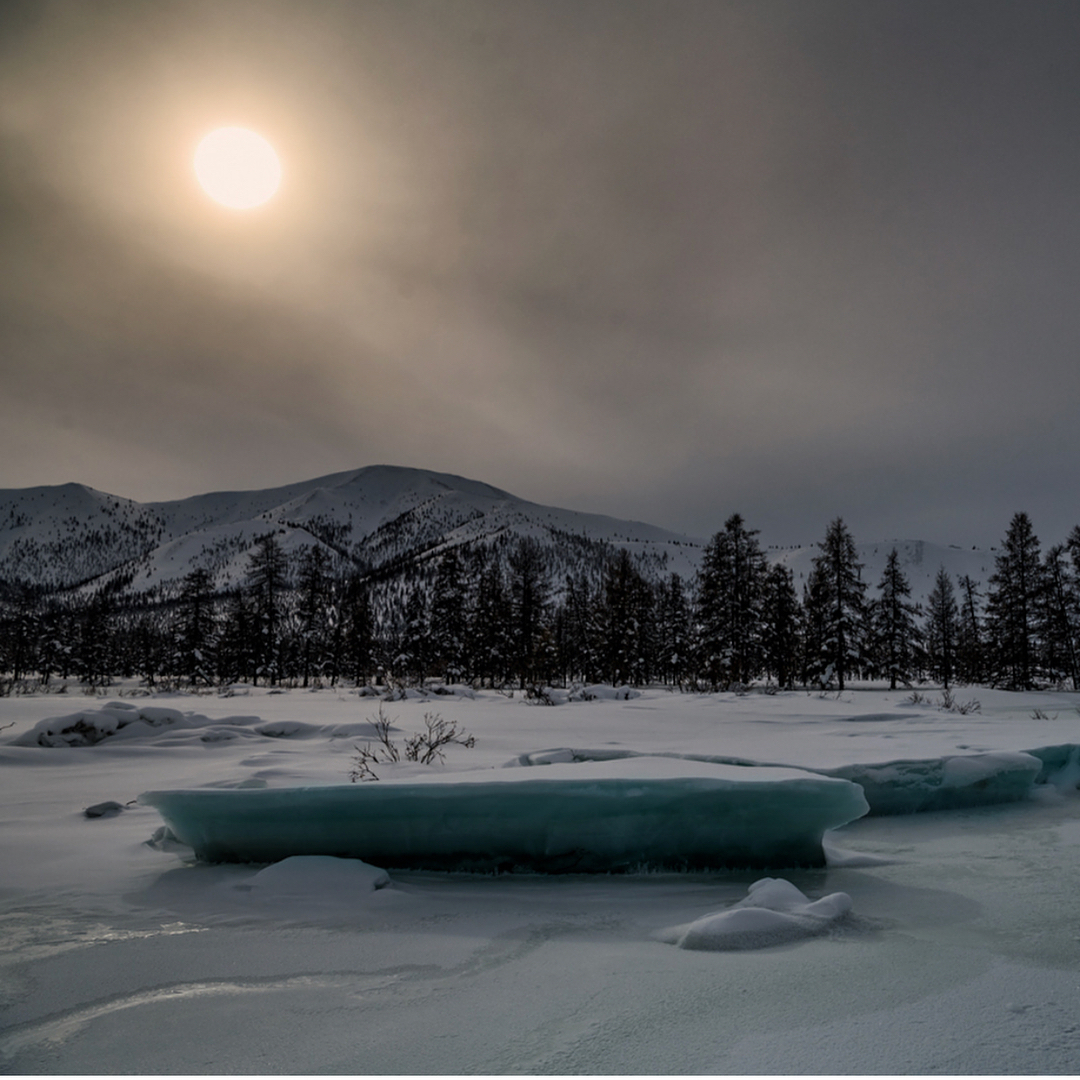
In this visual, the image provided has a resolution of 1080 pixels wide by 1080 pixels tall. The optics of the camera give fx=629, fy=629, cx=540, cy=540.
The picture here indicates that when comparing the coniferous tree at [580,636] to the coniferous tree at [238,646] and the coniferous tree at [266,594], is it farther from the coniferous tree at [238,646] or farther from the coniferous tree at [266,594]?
the coniferous tree at [238,646]

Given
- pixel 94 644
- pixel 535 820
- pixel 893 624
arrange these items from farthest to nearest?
pixel 94 644
pixel 893 624
pixel 535 820

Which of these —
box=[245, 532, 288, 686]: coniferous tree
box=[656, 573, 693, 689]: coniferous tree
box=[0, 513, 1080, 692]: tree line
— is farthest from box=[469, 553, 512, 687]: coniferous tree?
box=[245, 532, 288, 686]: coniferous tree

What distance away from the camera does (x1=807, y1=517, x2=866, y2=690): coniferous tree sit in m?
34.2

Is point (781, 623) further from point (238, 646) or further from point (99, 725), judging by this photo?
point (238, 646)

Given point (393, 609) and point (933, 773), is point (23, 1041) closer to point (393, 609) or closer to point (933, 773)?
point (933, 773)

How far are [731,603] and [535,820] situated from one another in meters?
31.6

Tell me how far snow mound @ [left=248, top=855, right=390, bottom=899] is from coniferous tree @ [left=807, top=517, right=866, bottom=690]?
34.4m

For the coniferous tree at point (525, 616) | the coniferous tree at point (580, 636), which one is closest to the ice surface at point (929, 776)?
the coniferous tree at point (525, 616)

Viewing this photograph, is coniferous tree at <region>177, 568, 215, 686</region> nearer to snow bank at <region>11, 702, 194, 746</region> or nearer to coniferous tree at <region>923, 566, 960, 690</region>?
snow bank at <region>11, 702, 194, 746</region>

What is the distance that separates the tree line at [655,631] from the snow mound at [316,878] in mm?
15822

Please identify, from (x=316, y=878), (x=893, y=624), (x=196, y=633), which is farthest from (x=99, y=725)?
(x=196, y=633)

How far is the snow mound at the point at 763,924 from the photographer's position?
291 centimetres

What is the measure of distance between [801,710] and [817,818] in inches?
365

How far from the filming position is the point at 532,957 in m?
2.79
